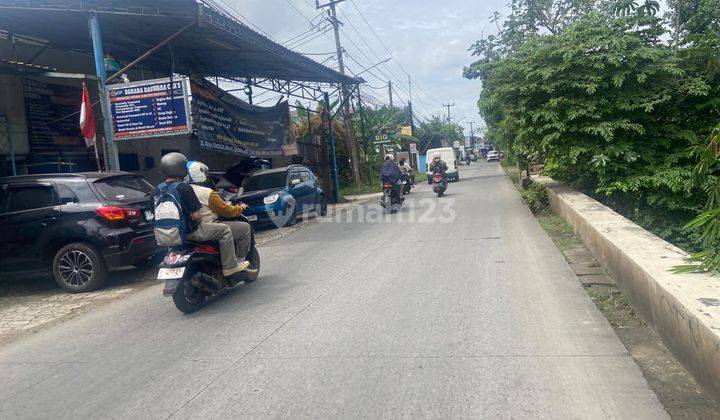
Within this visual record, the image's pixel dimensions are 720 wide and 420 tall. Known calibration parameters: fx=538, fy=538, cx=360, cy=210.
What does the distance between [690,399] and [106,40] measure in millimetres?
13814

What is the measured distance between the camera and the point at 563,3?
24.7m

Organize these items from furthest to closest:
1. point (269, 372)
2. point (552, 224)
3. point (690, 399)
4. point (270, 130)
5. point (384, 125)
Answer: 1. point (384, 125)
2. point (270, 130)
3. point (552, 224)
4. point (269, 372)
5. point (690, 399)

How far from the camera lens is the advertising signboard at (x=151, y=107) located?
11.1 metres

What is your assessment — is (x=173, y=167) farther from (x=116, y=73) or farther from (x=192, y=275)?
(x=116, y=73)

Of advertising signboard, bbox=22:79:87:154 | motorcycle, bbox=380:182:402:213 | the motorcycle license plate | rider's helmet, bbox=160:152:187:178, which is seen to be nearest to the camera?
the motorcycle license plate

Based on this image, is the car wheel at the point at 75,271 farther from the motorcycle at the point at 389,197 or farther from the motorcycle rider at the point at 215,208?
the motorcycle at the point at 389,197

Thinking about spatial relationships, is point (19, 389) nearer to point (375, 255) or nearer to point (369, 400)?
point (369, 400)

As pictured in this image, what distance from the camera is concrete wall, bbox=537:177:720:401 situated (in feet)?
10.7

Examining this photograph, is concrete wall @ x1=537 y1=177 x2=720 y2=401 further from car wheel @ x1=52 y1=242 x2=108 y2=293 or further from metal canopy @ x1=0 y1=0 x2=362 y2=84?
metal canopy @ x1=0 y1=0 x2=362 y2=84

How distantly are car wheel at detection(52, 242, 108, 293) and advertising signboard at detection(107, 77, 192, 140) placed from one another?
13.9 ft

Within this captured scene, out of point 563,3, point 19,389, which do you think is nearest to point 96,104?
point 19,389

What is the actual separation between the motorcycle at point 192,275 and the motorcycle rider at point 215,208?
39cm

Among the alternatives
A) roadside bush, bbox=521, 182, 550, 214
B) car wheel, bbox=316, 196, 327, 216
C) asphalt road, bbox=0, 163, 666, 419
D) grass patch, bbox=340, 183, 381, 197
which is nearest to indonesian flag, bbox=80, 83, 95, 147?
asphalt road, bbox=0, 163, 666, 419

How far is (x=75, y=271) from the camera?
24.9 ft
